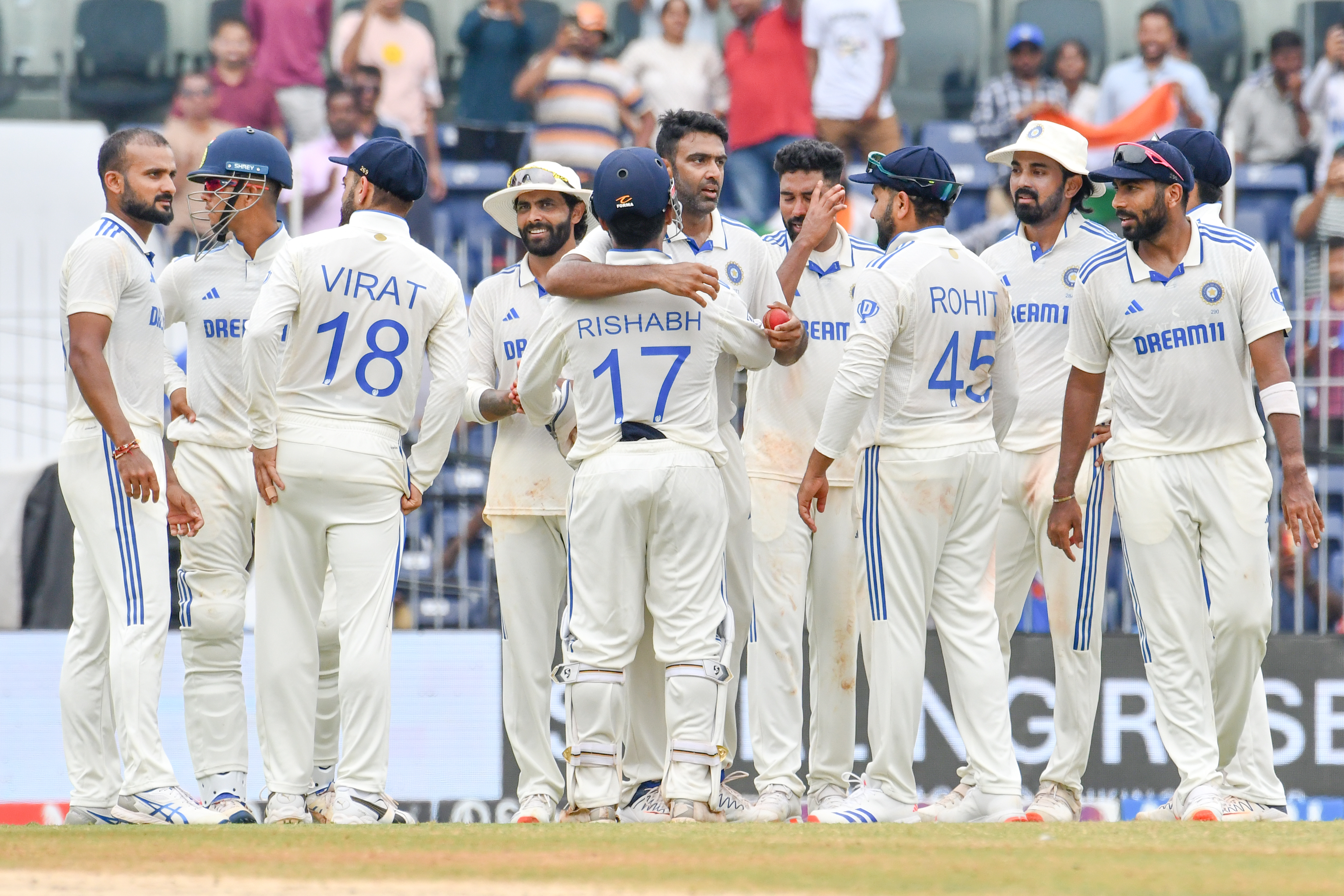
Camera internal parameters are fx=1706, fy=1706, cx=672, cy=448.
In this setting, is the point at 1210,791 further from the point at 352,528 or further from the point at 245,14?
the point at 245,14

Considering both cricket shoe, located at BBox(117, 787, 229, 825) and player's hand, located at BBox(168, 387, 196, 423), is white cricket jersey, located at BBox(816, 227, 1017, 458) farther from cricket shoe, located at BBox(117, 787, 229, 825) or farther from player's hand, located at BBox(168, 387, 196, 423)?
cricket shoe, located at BBox(117, 787, 229, 825)

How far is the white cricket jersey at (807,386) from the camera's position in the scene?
21.2 ft

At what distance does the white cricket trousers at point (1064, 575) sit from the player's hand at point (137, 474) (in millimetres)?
3038

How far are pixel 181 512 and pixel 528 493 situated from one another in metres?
1.25

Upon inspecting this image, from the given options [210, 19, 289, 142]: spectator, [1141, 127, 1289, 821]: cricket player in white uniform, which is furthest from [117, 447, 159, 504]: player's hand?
Answer: [210, 19, 289, 142]: spectator

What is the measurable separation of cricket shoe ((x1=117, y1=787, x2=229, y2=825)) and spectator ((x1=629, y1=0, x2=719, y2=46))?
7.83 meters

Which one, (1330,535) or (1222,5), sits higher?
(1222,5)

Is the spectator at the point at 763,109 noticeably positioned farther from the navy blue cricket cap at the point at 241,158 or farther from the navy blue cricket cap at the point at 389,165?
the navy blue cricket cap at the point at 389,165

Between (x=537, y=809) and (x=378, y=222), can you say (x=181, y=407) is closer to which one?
(x=378, y=222)

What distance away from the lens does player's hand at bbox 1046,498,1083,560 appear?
6078 millimetres

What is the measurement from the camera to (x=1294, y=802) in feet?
26.5

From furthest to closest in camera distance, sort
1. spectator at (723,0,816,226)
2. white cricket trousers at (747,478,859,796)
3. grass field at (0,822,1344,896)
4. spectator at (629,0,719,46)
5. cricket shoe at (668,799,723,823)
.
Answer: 1. spectator at (629,0,719,46)
2. spectator at (723,0,816,226)
3. white cricket trousers at (747,478,859,796)
4. cricket shoe at (668,799,723,823)
5. grass field at (0,822,1344,896)

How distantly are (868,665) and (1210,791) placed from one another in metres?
1.25

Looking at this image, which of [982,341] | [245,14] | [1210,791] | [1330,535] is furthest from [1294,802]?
[245,14]
